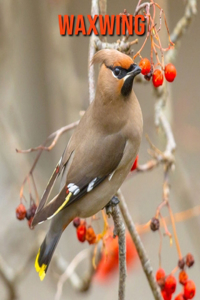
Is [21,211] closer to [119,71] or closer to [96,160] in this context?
[96,160]

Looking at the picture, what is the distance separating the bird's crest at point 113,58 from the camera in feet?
5.60

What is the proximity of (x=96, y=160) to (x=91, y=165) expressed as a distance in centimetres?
3

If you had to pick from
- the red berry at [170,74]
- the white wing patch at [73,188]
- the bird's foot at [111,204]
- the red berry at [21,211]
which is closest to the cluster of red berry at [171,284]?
the bird's foot at [111,204]

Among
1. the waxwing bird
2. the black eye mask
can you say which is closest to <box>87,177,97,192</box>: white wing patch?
the waxwing bird

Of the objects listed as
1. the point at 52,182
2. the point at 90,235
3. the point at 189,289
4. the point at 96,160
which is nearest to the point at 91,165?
the point at 96,160

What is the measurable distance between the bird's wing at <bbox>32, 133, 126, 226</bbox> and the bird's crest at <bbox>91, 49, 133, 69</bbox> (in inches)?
12.3

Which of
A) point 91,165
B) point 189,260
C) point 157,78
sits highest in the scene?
point 157,78

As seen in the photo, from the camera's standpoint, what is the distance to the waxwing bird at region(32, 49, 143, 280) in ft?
6.23

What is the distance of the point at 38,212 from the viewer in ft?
6.19

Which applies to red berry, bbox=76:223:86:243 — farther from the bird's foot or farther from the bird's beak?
the bird's beak

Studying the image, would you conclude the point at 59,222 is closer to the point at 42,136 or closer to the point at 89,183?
the point at 89,183

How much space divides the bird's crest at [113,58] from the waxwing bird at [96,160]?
11cm

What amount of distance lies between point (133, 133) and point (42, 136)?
2255 mm

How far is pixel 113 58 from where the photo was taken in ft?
5.66
